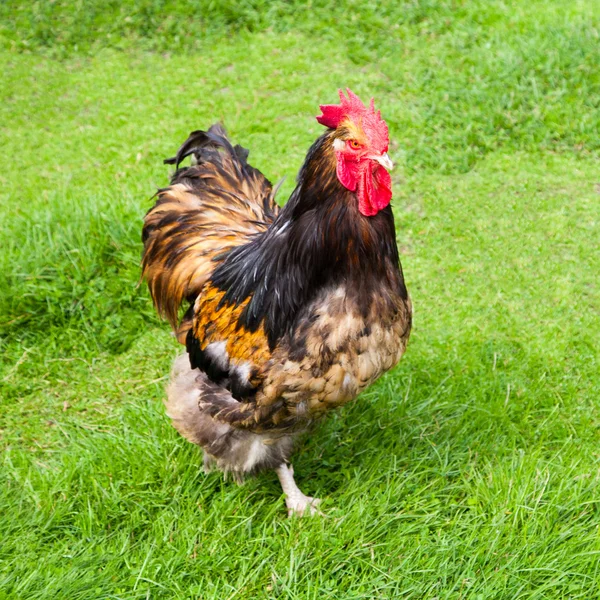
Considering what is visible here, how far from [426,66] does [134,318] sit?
149 inches

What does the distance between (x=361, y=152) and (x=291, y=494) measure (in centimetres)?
189

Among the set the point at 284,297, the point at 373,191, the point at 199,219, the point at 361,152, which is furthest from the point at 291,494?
the point at 361,152

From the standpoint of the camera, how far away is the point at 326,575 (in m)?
3.08

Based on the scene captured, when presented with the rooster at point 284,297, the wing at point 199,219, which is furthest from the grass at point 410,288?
the wing at point 199,219

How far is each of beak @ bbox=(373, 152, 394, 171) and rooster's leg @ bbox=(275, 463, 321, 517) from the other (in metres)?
1.73

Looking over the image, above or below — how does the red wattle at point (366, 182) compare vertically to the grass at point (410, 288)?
above

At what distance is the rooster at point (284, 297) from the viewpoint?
2.51 meters

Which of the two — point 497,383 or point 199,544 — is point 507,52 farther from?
point 199,544

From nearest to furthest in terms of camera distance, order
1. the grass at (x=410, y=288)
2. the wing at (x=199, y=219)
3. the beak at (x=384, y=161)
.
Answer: the beak at (x=384, y=161) < the grass at (x=410, y=288) < the wing at (x=199, y=219)

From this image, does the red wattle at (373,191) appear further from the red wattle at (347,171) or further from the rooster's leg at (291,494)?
the rooster's leg at (291,494)

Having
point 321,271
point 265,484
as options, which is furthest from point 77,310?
point 321,271

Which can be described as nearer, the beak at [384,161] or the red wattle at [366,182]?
the beak at [384,161]

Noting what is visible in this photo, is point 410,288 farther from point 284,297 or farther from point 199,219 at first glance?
point 284,297

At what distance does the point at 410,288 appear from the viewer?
4.65 metres
